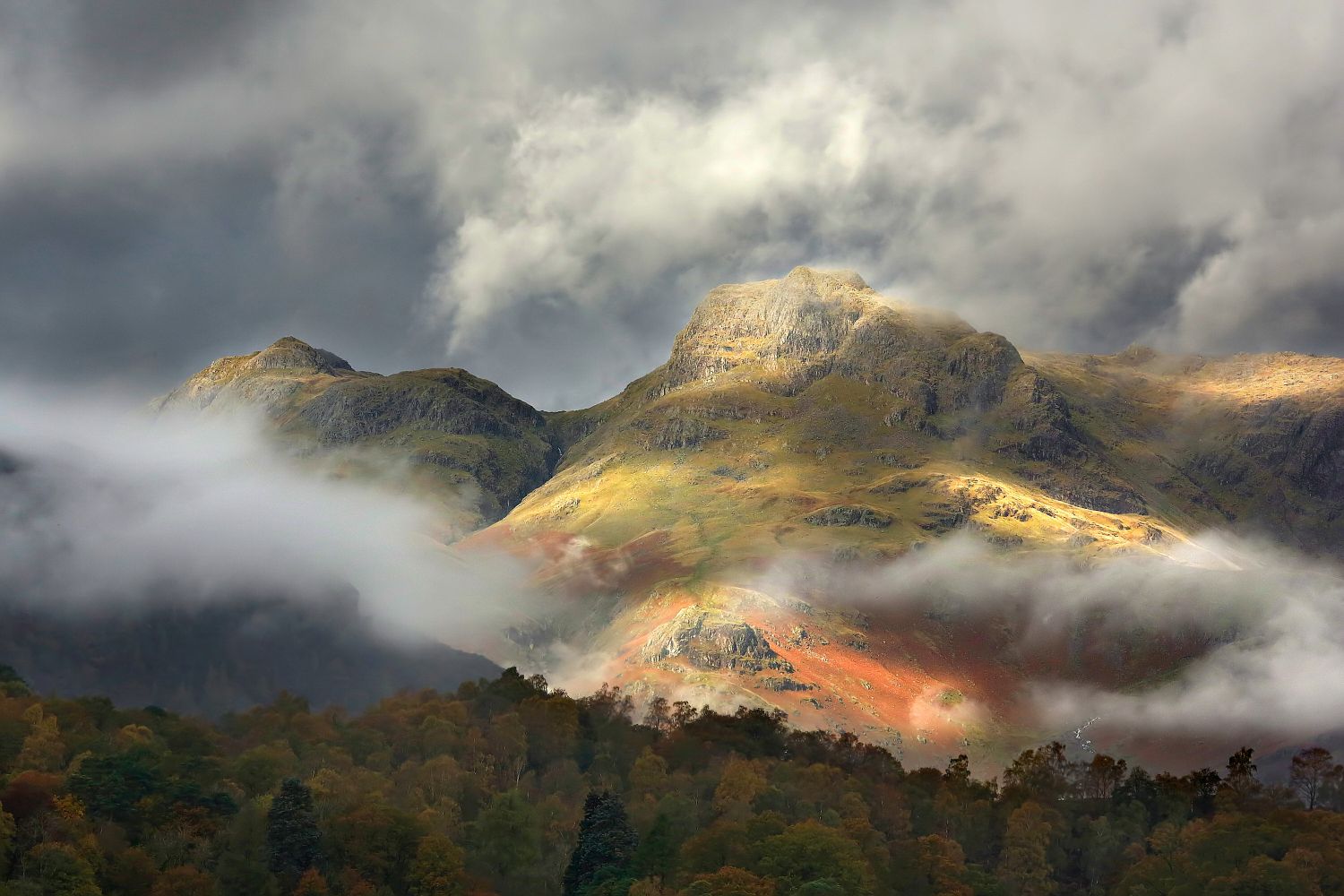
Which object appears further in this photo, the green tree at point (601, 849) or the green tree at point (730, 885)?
the green tree at point (601, 849)

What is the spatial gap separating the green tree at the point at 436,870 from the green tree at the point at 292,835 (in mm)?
13136

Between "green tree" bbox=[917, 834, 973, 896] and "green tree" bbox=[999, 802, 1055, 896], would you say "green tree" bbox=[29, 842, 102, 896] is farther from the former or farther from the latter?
"green tree" bbox=[999, 802, 1055, 896]

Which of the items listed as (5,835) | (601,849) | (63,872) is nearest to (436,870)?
(601,849)

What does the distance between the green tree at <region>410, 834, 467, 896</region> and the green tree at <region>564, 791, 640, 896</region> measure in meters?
16.9

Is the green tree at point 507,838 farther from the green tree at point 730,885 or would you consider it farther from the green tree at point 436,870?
the green tree at point 730,885

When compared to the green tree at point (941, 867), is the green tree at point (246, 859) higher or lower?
lower

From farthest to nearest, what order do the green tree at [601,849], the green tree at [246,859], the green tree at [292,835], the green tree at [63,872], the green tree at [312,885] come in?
the green tree at [601,849] → the green tree at [292,835] → the green tree at [246,859] → the green tree at [312,885] → the green tree at [63,872]

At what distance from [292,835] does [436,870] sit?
18.8m

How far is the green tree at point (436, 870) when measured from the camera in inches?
6240

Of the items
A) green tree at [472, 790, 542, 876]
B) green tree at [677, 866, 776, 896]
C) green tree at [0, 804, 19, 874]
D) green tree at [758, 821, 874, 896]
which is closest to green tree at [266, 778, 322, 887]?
green tree at [472, 790, 542, 876]

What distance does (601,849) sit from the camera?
565 feet

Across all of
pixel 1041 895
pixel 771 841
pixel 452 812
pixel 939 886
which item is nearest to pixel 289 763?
pixel 452 812

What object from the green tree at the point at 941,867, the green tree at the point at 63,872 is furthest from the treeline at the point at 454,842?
the green tree at the point at 941,867

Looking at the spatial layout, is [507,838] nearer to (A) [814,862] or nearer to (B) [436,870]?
(B) [436,870]
